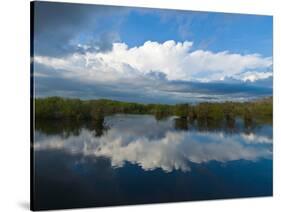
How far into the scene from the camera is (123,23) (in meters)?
8.11

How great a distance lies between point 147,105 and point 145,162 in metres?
0.77

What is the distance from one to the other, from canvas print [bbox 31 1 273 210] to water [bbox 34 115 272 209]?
0.01 m

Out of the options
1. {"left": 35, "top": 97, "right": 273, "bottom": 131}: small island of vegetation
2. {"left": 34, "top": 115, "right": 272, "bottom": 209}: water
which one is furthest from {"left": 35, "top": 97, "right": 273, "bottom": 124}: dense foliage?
{"left": 34, "top": 115, "right": 272, "bottom": 209}: water

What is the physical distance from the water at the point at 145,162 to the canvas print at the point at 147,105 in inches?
0.5

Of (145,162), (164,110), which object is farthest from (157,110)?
(145,162)

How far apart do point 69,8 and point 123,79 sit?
1.18 metres

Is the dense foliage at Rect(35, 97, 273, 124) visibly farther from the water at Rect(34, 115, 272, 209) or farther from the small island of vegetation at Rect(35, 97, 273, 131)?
the water at Rect(34, 115, 272, 209)

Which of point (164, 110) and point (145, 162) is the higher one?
point (164, 110)

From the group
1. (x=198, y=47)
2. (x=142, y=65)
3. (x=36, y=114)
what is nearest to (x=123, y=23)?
(x=142, y=65)

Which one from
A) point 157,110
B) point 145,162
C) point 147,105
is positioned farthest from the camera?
point 157,110

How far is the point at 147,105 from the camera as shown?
8242mm

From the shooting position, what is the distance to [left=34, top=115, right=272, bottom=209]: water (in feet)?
25.4

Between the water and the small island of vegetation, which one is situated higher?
the small island of vegetation

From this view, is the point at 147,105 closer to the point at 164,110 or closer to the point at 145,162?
the point at 164,110
